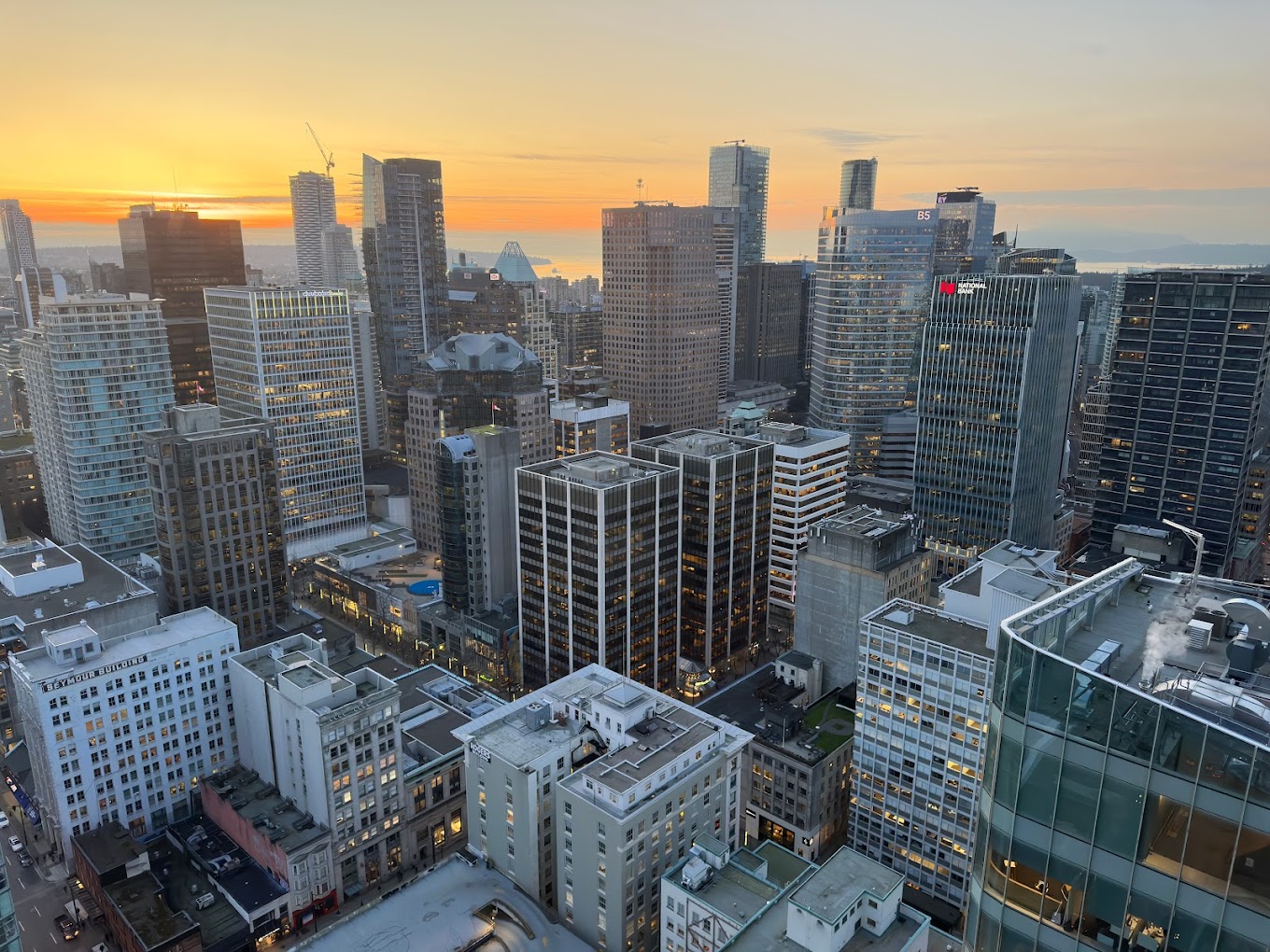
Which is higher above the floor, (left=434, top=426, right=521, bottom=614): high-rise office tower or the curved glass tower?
the curved glass tower

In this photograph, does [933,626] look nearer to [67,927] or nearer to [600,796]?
[600,796]

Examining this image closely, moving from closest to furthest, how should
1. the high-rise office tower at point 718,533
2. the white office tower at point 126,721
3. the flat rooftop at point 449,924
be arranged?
the flat rooftop at point 449,924, the white office tower at point 126,721, the high-rise office tower at point 718,533

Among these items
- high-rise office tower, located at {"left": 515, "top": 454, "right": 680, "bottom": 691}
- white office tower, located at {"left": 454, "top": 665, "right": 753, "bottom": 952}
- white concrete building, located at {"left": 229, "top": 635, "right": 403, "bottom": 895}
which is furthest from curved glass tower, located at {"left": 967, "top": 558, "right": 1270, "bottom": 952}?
high-rise office tower, located at {"left": 515, "top": 454, "right": 680, "bottom": 691}

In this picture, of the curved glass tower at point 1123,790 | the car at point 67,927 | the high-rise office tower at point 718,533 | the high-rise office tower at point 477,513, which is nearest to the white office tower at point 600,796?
the car at point 67,927

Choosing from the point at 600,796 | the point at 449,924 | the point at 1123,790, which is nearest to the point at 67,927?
the point at 449,924

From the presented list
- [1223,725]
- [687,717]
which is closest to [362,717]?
[687,717]

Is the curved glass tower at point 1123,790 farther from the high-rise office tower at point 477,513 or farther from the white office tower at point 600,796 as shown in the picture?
the high-rise office tower at point 477,513

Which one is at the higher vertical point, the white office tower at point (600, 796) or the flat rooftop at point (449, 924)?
the white office tower at point (600, 796)

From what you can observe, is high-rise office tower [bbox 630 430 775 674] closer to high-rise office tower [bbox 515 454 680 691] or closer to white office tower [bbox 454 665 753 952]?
high-rise office tower [bbox 515 454 680 691]
